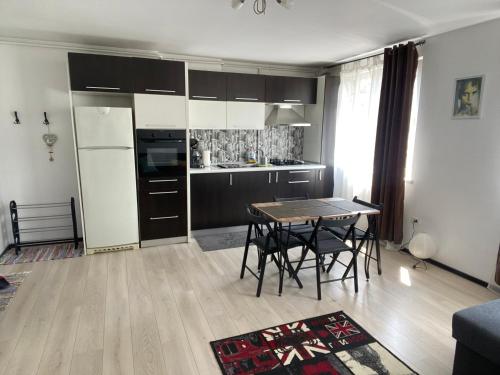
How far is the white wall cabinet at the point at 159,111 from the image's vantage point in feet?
12.1

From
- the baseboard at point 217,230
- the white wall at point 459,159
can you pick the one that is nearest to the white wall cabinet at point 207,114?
the baseboard at point 217,230

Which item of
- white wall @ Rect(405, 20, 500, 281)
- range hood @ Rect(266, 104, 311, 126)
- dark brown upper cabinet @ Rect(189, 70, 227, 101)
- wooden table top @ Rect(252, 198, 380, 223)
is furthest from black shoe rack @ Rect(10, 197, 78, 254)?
white wall @ Rect(405, 20, 500, 281)

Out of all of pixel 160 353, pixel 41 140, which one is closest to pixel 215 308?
pixel 160 353

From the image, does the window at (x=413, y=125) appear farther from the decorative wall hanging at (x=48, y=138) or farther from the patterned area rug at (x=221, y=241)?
the decorative wall hanging at (x=48, y=138)

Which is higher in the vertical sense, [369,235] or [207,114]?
[207,114]

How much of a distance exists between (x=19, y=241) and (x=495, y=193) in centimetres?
511

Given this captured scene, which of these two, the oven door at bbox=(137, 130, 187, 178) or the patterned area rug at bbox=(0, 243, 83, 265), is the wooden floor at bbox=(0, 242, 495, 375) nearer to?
the patterned area rug at bbox=(0, 243, 83, 265)

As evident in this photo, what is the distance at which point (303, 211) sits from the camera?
9.55 feet

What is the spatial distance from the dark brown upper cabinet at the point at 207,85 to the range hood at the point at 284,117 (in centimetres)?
87

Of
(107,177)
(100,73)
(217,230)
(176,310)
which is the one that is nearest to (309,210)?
(176,310)

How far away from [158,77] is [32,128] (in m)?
1.65

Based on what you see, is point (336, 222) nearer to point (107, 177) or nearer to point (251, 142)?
point (107, 177)

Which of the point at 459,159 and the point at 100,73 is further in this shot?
the point at 100,73

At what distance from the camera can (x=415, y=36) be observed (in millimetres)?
3398
